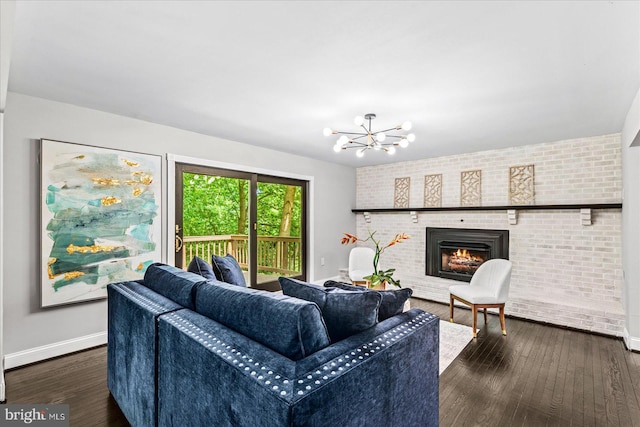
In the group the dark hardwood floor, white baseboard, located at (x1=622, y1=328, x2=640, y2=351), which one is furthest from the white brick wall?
the dark hardwood floor

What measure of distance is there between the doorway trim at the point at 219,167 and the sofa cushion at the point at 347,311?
266 centimetres

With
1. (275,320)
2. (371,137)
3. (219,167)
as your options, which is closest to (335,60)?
(371,137)

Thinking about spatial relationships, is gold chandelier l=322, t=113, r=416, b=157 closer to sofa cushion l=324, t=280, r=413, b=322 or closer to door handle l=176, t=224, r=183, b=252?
sofa cushion l=324, t=280, r=413, b=322

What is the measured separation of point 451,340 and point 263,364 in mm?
2904

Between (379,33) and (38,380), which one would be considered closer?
(379,33)

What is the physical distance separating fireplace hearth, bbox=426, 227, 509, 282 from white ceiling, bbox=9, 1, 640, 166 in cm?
182

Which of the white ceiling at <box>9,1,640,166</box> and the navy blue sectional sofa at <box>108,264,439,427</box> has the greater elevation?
the white ceiling at <box>9,1,640,166</box>

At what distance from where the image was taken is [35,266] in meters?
2.78

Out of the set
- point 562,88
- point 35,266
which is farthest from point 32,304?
point 562,88

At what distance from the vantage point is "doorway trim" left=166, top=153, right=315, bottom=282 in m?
3.60

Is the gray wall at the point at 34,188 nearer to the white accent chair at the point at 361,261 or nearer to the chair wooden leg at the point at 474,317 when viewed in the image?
the white accent chair at the point at 361,261

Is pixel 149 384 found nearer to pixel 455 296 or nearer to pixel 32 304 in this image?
pixel 32 304

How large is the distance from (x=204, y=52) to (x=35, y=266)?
8.04 ft

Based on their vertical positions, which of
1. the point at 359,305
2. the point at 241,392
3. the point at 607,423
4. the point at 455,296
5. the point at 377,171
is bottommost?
the point at 607,423
